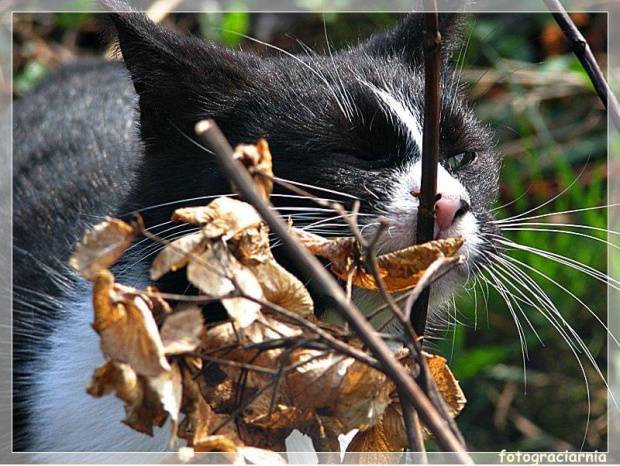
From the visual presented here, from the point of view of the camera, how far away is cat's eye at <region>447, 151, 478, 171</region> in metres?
1.79

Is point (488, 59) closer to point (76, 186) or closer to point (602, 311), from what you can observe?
point (602, 311)

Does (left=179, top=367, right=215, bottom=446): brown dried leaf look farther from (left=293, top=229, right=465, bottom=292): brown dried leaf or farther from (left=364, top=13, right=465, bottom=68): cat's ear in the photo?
(left=364, top=13, right=465, bottom=68): cat's ear

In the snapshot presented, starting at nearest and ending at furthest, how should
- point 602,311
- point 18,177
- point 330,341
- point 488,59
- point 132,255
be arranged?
point 330,341
point 132,255
point 18,177
point 602,311
point 488,59

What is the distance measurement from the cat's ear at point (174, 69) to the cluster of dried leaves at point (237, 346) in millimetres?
546

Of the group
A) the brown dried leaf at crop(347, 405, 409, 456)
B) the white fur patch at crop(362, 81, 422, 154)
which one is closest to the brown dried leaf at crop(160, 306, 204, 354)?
the brown dried leaf at crop(347, 405, 409, 456)

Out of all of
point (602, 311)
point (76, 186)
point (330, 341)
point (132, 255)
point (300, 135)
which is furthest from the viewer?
point (602, 311)

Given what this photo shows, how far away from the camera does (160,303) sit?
1134 mm

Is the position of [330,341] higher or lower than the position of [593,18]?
lower

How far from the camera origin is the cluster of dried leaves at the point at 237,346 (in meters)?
1.07

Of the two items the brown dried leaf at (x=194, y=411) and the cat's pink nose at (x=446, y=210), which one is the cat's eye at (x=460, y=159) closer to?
the cat's pink nose at (x=446, y=210)

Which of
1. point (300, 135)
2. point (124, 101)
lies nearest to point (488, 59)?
point (124, 101)

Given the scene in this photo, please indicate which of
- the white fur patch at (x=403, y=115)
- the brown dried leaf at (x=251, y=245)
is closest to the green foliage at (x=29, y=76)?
the white fur patch at (x=403, y=115)

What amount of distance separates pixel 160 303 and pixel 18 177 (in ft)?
6.26

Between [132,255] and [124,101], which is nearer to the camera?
[132,255]
